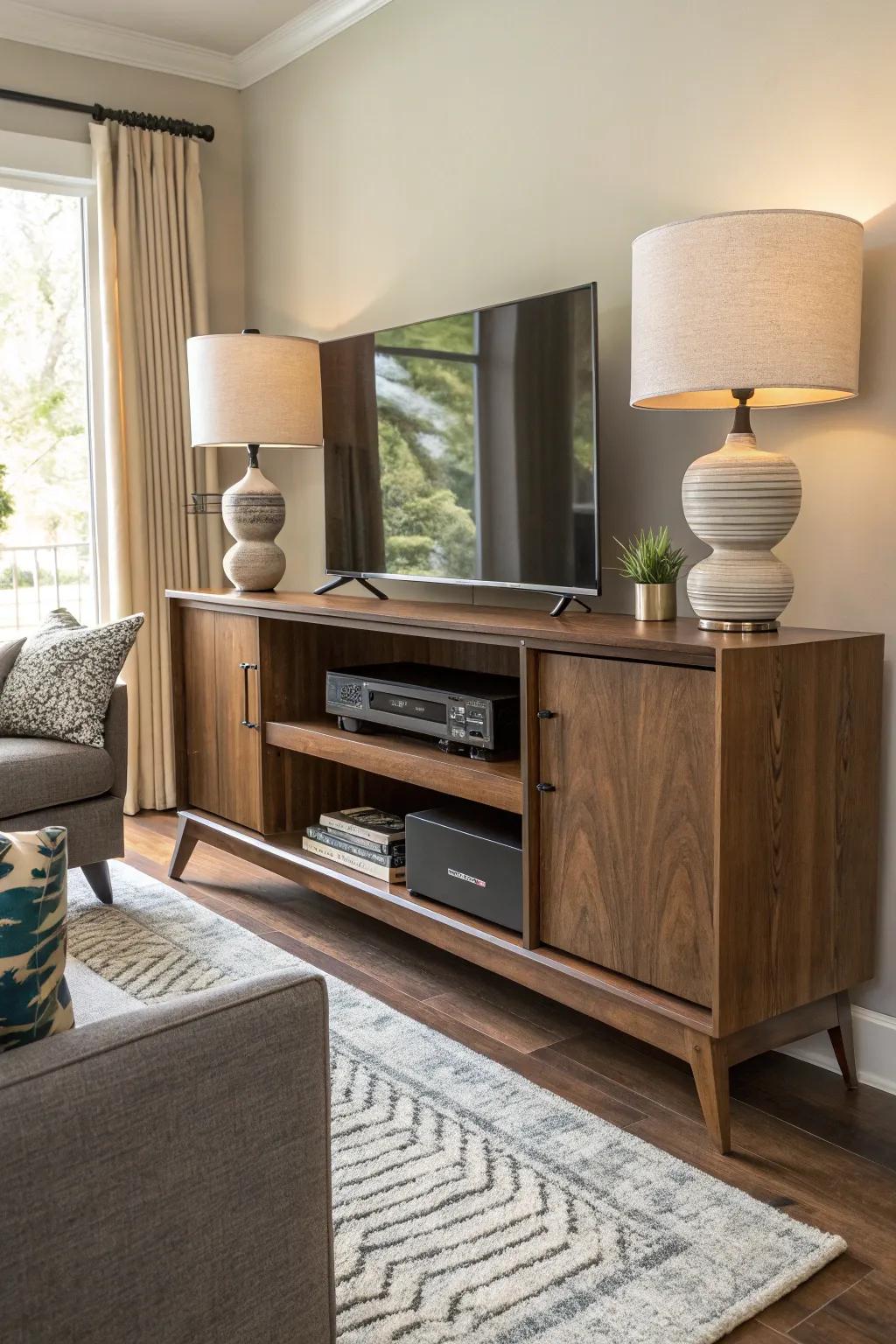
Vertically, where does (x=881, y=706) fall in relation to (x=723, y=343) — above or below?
below

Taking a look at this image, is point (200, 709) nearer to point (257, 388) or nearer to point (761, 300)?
point (257, 388)

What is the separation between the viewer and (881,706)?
2219 mm

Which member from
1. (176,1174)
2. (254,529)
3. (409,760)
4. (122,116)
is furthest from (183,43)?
(176,1174)

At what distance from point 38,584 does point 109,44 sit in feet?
6.96

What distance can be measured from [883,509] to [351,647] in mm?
1732

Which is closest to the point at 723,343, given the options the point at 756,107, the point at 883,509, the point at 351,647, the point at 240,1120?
the point at 883,509

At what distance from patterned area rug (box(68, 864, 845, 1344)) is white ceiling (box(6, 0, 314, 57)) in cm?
330

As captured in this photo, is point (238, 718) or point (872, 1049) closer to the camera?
point (872, 1049)

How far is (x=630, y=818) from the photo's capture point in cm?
214

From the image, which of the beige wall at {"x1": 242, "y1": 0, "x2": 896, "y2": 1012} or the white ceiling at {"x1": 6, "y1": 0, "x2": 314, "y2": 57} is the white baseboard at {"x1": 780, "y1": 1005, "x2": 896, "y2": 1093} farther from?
the white ceiling at {"x1": 6, "y1": 0, "x2": 314, "y2": 57}

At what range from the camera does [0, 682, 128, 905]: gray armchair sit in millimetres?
3066

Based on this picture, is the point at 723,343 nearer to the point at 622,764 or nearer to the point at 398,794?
the point at 622,764

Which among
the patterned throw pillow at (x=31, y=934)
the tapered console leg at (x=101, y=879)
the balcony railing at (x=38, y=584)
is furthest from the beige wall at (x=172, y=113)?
the patterned throw pillow at (x=31, y=934)

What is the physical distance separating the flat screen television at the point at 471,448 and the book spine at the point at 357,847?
0.72 metres
